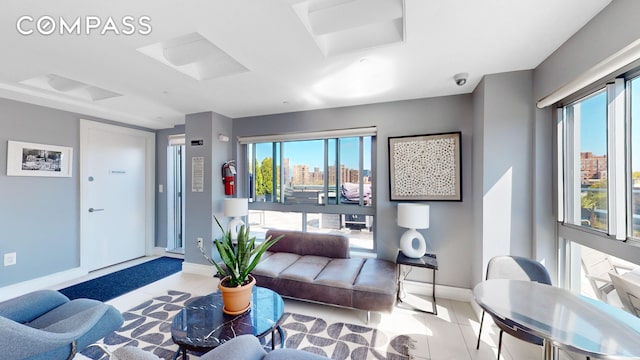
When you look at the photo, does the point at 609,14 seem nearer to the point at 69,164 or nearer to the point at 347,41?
Answer: the point at 347,41

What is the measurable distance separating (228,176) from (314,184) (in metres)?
1.29

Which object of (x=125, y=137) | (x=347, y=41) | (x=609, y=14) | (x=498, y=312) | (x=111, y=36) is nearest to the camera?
(x=498, y=312)

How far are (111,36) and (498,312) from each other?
296 cm

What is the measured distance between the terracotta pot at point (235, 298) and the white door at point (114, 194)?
3.23 metres

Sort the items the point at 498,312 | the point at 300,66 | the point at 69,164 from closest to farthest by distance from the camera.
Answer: the point at 498,312
the point at 300,66
the point at 69,164

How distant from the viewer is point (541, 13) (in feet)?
4.81

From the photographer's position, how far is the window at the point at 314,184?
3277mm

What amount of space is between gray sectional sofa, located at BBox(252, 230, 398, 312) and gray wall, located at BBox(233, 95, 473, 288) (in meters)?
0.51

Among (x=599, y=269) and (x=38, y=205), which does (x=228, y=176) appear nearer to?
(x=38, y=205)

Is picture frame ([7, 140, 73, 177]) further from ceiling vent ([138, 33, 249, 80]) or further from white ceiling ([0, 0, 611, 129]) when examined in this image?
ceiling vent ([138, 33, 249, 80])

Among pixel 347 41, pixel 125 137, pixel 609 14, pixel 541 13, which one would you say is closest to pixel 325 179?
pixel 347 41

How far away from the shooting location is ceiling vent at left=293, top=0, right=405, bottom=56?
153cm

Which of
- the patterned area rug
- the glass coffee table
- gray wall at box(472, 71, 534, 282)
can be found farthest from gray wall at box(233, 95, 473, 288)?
the glass coffee table

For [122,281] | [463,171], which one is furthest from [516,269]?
[122,281]
